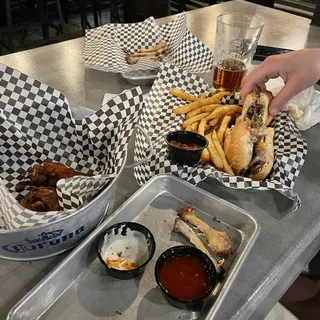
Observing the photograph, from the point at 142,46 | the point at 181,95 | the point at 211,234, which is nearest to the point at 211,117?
the point at 181,95

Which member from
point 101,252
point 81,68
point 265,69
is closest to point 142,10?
point 81,68

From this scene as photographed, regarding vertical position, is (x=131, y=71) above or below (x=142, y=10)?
above

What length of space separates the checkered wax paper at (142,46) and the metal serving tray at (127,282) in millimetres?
1035

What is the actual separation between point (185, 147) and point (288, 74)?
2.11 feet

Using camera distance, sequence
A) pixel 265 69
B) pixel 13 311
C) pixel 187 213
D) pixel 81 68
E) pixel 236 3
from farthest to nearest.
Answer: pixel 236 3
pixel 81 68
pixel 265 69
pixel 187 213
pixel 13 311

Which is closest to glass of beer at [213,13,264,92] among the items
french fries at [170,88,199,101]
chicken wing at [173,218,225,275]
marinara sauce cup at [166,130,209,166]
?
french fries at [170,88,199,101]

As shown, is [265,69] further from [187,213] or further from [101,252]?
[101,252]

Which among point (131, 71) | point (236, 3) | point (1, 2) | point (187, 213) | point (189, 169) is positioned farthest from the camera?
point (1, 2)

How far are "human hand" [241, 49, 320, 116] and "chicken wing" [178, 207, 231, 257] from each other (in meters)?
0.69

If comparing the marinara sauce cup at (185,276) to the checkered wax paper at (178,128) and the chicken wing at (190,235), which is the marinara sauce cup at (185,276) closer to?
the chicken wing at (190,235)

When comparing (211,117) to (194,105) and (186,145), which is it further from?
(186,145)

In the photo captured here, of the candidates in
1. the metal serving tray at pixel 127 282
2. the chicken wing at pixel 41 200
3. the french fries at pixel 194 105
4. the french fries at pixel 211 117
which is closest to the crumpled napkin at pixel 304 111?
the french fries at pixel 211 117

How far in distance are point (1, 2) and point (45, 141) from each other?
16.8 feet

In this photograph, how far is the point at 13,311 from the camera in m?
0.83
